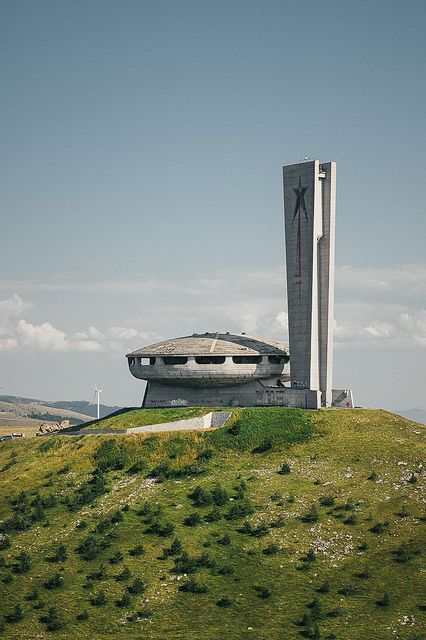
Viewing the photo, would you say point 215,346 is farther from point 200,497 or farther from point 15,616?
point 15,616

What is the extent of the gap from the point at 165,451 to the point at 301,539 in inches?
848

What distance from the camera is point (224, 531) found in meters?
76.4

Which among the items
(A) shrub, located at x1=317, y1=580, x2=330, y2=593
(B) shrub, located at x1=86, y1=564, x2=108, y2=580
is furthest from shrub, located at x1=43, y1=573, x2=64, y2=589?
(A) shrub, located at x1=317, y1=580, x2=330, y2=593

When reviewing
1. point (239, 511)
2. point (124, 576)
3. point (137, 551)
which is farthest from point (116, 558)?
point (239, 511)

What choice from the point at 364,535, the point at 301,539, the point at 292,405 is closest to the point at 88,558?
the point at 301,539

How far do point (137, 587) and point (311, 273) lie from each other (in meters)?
47.5

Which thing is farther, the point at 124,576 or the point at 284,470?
the point at 284,470

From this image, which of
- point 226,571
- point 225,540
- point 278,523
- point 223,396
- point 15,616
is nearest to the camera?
point 15,616

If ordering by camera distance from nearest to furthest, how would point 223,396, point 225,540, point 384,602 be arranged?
point 384,602 → point 225,540 → point 223,396

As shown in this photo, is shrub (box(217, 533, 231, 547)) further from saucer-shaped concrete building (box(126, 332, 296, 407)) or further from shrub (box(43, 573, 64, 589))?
saucer-shaped concrete building (box(126, 332, 296, 407))

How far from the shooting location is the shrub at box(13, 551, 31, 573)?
234 ft

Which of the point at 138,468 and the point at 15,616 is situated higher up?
the point at 138,468

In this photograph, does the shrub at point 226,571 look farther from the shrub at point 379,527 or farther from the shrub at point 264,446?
the shrub at point 264,446

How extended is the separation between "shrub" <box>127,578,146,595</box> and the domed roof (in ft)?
133
